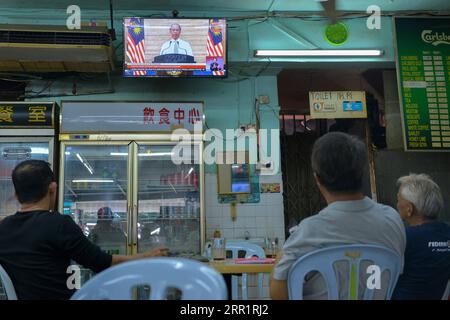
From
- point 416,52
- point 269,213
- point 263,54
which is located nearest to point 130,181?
point 269,213

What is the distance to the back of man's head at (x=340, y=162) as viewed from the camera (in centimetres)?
156

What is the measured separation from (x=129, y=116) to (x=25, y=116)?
104cm

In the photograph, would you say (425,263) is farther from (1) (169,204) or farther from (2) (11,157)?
(2) (11,157)

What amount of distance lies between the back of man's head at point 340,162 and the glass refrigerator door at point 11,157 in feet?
11.6

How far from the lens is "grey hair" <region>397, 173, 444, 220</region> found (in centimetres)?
213

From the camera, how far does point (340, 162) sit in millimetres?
1559

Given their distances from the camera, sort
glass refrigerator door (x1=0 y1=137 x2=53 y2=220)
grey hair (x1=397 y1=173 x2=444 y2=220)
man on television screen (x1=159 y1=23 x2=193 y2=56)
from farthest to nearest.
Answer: man on television screen (x1=159 y1=23 x2=193 y2=56), glass refrigerator door (x1=0 y1=137 x2=53 y2=220), grey hair (x1=397 y1=173 x2=444 y2=220)

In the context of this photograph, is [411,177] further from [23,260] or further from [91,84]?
[91,84]

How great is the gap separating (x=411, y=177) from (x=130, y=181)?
290cm

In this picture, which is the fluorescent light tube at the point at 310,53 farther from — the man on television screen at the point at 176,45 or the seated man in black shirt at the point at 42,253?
the seated man in black shirt at the point at 42,253

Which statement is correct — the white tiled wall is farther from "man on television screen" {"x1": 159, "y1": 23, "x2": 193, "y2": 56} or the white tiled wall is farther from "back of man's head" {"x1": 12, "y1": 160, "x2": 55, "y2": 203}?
"back of man's head" {"x1": 12, "y1": 160, "x2": 55, "y2": 203}

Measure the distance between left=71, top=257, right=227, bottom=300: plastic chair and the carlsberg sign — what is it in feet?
15.6

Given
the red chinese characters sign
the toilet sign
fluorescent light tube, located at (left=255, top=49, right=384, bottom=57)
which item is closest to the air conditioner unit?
the red chinese characters sign

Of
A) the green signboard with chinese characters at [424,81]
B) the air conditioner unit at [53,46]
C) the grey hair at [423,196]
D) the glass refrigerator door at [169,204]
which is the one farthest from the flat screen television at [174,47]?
the grey hair at [423,196]
